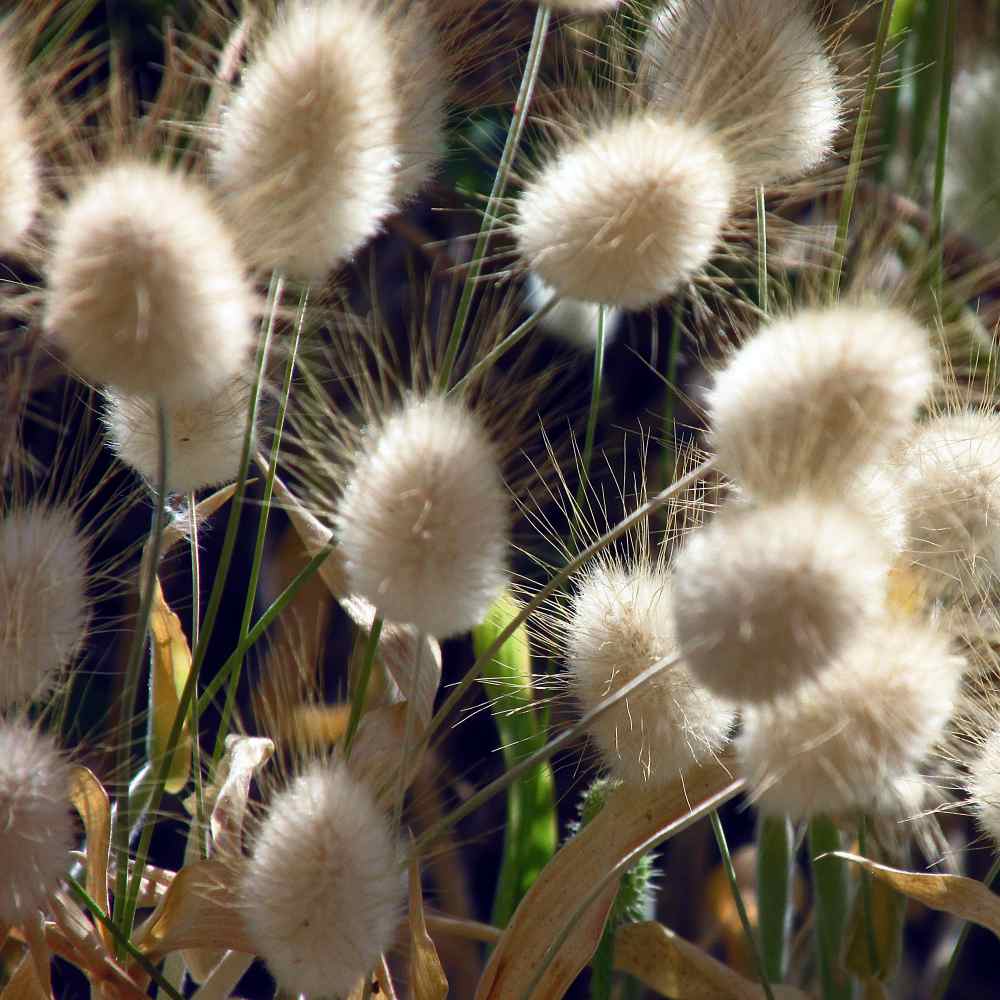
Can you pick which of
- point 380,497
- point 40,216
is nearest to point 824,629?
point 380,497

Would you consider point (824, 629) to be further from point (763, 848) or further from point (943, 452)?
point (763, 848)

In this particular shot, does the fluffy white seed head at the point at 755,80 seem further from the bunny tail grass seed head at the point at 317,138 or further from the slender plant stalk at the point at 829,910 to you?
the slender plant stalk at the point at 829,910

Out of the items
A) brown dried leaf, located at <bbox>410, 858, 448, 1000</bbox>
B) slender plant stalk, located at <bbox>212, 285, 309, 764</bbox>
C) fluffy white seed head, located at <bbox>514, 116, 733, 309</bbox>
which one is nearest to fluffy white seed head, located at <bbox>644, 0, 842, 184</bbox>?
fluffy white seed head, located at <bbox>514, 116, 733, 309</bbox>

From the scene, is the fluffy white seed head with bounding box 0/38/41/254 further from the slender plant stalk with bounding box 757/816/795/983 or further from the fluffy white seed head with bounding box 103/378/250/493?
the slender plant stalk with bounding box 757/816/795/983

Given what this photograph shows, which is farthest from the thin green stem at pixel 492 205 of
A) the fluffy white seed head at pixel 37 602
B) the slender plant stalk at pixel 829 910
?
the slender plant stalk at pixel 829 910

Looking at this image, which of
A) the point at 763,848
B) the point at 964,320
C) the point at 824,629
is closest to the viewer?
the point at 824,629

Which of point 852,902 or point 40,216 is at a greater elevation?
point 40,216
